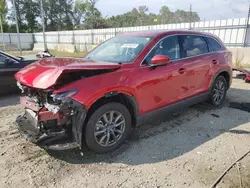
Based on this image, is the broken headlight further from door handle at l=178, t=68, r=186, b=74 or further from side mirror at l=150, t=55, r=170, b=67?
door handle at l=178, t=68, r=186, b=74

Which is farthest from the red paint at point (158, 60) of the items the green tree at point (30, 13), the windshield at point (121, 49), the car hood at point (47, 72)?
the green tree at point (30, 13)

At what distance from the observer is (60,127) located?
279 centimetres

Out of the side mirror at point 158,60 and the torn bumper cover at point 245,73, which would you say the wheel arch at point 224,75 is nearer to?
the side mirror at point 158,60

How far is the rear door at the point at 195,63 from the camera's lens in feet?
13.5

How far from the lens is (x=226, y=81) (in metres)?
5.34

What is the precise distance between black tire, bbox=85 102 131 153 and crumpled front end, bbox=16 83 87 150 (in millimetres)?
168

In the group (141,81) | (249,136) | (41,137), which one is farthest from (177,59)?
(41,137)

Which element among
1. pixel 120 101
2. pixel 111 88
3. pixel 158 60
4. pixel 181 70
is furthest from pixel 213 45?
pixel 111 88

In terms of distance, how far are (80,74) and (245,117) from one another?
3.68 metres

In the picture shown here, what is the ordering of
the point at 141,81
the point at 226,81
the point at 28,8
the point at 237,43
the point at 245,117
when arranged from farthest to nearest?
the point at 28,8
the point at 237,43
the point at 226,81
the point at 245,117
the point at 141,81

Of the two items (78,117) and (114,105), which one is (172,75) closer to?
(114,105)

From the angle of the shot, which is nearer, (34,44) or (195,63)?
(195,63)

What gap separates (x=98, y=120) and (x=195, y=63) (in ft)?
7.82

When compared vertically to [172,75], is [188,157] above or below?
below
